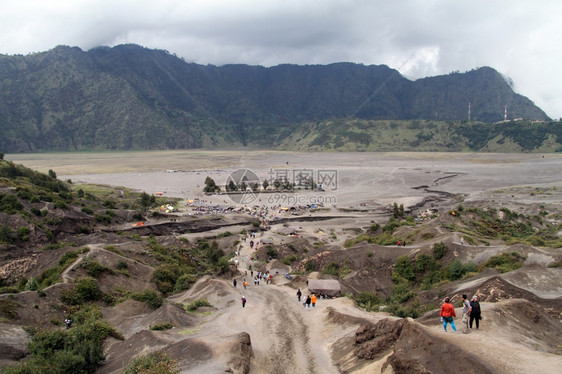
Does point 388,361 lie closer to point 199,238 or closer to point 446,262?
point 446,262

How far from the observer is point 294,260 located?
3950 centimetres

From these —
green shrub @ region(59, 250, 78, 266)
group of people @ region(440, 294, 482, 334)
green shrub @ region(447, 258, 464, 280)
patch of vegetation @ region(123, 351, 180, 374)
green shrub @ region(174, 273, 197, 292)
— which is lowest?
green shrub @ region(174, 273, 197, 292)

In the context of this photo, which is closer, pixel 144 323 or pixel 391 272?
pixel 144 323

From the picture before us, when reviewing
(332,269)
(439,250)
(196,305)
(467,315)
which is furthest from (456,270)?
(196,305)

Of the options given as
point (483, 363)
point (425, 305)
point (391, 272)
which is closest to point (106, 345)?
point (483, 363)

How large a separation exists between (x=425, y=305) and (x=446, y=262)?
22.9 ft

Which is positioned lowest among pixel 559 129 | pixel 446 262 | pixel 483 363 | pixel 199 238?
pixel 199 238

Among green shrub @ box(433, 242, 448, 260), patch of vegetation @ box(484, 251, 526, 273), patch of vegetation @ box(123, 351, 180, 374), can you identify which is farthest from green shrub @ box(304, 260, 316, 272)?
patch of vegetation @ box(123, 351, 180, 374)

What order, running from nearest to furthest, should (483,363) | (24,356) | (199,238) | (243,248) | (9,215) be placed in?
(483,363) < (24,356) < (9,215) < (243,248) < (199,238)

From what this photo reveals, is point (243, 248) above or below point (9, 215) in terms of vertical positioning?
below

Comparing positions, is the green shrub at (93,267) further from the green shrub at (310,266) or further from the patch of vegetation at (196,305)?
the green shrub at (310,266)

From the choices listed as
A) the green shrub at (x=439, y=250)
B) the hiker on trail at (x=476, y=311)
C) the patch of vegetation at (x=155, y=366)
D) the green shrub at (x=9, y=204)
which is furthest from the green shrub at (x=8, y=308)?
the green shrub at (x=439, y=250)

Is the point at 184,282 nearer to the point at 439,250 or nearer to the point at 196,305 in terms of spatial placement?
the point at 196,305

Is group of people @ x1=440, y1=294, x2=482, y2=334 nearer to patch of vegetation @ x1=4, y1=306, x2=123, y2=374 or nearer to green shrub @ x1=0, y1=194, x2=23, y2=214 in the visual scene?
patch of vegetation @ x1=4, y1=306, x2=123, y2=374
